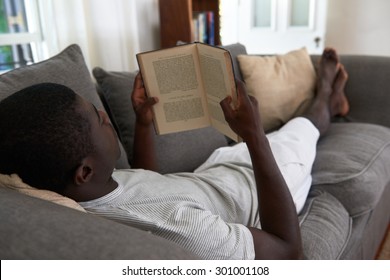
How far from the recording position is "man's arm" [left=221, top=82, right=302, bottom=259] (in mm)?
874

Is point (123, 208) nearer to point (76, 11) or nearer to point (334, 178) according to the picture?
point (334, 178)

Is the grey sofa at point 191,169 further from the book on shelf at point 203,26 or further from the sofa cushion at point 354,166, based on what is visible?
the book on shelf at point 203,26

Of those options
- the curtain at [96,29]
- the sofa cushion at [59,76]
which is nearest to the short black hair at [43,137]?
the sofa cushion at [59,76]

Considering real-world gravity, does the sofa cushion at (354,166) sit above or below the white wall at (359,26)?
below

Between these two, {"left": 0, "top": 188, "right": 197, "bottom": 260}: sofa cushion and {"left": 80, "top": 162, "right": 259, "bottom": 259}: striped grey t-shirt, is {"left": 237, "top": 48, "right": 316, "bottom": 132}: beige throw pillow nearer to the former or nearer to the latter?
{"left": 80, "top": 162, "right": 259, "bottom": 259}: striped grey t-shirt

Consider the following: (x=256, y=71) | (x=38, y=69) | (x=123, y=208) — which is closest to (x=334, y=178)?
(x=256, y=71)

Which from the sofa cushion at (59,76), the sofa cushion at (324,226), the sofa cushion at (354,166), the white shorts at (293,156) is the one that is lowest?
the sofa cushion at (324,226)

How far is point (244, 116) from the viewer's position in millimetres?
877

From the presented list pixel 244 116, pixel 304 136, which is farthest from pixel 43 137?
pixel 304 136

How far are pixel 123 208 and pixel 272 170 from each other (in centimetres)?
34

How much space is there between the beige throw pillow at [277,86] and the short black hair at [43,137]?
1152 mm

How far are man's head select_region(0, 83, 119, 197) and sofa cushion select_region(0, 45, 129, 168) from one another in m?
0.29

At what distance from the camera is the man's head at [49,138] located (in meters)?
0.69
